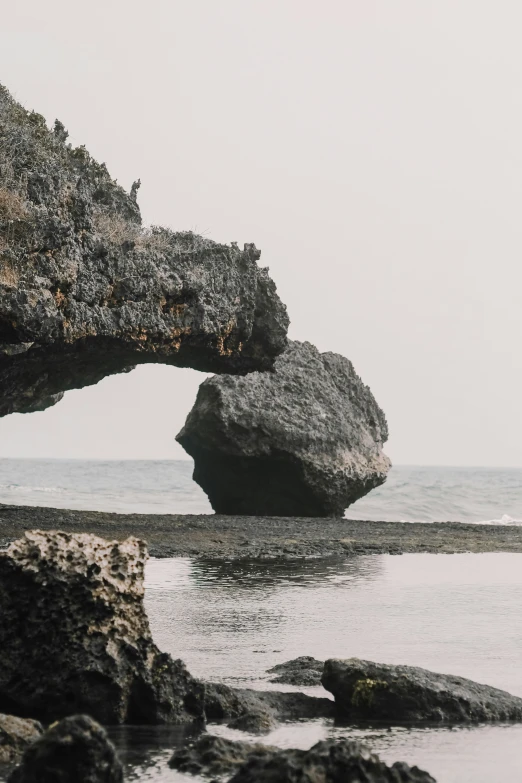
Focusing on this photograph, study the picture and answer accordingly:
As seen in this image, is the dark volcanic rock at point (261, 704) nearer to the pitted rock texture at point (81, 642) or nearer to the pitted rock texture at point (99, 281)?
the pitted rock texture at point (81, 642)

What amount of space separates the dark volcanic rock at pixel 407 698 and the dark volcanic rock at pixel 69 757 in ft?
7.47

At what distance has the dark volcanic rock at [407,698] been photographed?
21.1ft

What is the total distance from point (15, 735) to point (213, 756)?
3.58 feet

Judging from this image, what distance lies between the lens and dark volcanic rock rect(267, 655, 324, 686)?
24.2 ft

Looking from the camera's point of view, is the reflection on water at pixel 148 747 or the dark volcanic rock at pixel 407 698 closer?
the reflection on water at pixel 148 747

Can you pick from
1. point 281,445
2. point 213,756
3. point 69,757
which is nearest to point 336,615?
point 213,756

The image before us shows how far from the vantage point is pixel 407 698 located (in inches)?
256

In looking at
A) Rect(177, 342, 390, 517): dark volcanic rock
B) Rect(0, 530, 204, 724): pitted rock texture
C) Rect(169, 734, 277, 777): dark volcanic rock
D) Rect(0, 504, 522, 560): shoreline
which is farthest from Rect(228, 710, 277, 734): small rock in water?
Rect(177, 342, 390, 517): dark volcanic rock

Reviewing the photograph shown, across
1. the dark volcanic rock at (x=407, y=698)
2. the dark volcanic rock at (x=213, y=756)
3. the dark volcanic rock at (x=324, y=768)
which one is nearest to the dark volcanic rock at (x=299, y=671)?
the dark volcanic rock at (x=407, y=698)

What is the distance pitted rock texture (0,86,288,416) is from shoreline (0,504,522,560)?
3.40m

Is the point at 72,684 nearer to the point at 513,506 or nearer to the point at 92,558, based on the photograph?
the point at 92,558

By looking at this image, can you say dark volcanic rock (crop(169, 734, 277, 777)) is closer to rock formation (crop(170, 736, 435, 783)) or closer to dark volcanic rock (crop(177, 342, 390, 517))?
rock formation (crop(170, 736, 435, 783))

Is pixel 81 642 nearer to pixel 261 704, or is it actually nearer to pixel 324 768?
pixel 261 704

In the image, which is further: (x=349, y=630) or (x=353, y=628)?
(x=353, y=628)
